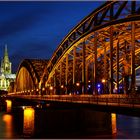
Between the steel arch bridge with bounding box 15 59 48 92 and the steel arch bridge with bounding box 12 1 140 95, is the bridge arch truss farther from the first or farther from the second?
the steel arch bridge with bounding box 15 59 48 92

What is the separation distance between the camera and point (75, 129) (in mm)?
69938

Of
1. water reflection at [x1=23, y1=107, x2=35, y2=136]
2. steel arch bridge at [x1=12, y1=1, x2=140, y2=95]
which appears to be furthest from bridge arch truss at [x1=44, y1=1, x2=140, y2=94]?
water reflection at [x1=23, y1=107, x2=35, y2=136]

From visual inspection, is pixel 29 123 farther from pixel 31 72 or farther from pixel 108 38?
pixel 31 72

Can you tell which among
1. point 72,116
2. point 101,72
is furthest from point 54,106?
point 101,72

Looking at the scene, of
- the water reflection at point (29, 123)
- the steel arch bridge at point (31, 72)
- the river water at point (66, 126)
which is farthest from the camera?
the steel arch bridge at point (31, 72)

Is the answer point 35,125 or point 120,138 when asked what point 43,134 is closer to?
point 35,125

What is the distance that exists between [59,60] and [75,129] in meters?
21.7

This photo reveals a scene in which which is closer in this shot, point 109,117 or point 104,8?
point 104,8

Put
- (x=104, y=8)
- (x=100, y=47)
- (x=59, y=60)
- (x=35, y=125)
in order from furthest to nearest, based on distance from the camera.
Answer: (x=59, y=60) → (x=100, y=47) → (x=35, y=125) → (x=104, y=8)

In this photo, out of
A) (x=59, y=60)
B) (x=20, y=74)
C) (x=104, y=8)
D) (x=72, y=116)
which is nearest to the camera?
(x=104, y=8)

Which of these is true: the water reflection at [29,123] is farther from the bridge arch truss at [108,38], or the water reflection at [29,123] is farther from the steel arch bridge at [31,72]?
the steel arch bridge at [31,72]

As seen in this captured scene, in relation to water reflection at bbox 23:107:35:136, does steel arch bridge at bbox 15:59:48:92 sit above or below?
above

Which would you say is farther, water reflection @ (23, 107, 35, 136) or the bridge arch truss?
water reflection @ (23, 107, 35, 136)

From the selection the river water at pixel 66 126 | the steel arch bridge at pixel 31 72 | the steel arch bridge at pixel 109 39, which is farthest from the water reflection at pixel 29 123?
the steel arch bridge at pixel 31 72
